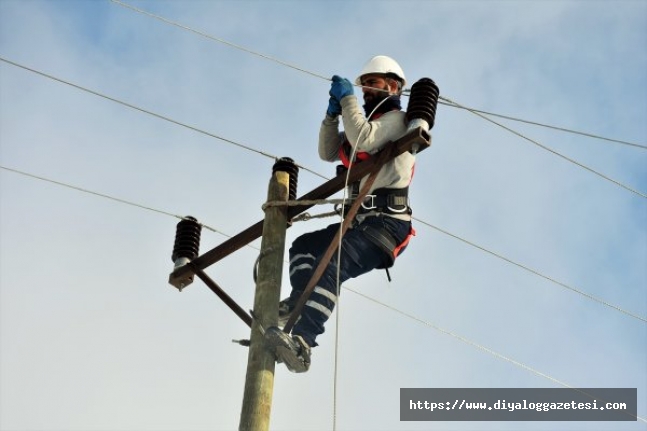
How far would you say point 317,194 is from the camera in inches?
270

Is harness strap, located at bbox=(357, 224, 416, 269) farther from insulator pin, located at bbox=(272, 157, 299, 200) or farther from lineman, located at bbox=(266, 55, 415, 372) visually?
insulator pin, located at bbox=(272, 157, 299, 200)

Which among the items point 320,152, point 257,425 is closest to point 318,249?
point 320,152

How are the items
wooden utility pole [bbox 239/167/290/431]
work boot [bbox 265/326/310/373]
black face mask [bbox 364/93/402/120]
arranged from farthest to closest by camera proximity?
1. black face mask [bbox 364/93/402/120]
2. work boot [bbox 265/326/310/373]
3. wooden utility pole [bbox 239/167/290/431]

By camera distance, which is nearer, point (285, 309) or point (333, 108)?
point (285, 309)

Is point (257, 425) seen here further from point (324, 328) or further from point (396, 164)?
point (396, 164)

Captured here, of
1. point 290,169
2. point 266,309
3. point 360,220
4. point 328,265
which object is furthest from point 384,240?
point 266,309

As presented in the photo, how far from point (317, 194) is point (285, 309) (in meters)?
0.74

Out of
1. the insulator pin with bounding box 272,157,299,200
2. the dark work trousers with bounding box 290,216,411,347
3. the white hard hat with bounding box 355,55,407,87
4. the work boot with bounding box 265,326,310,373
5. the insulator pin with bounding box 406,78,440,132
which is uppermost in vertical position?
the white hard hat with bounding box 355,55,407,87

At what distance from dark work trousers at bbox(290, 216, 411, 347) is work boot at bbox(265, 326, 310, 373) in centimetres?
38

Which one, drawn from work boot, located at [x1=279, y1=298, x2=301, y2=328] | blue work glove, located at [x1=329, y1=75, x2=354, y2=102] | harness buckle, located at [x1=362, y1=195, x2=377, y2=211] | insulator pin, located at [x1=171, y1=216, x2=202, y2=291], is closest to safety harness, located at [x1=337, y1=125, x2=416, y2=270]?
harness buckle, located at [x1=362, y1=195, x2=377, y2=211]

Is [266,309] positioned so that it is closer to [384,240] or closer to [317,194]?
[317,194]

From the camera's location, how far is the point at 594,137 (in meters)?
8.53

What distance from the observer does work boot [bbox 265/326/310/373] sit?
241 inches

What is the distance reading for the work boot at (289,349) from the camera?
6.11 meters
